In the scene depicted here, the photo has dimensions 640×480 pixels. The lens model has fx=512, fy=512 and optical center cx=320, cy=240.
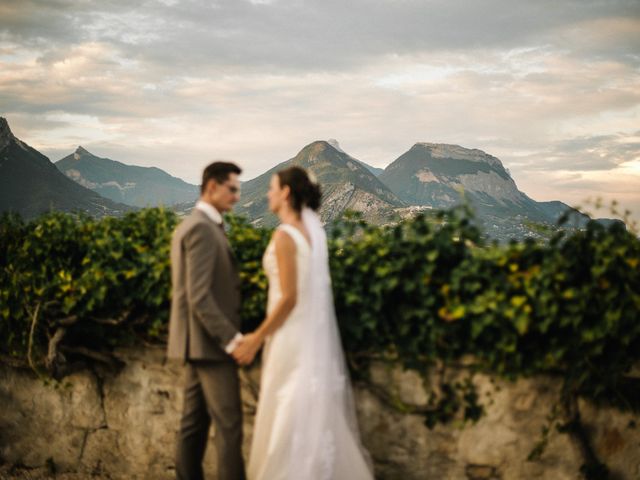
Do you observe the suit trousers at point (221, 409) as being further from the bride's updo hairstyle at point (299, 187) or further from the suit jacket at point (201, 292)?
the bride's updo hairstyle at point (299, 187)

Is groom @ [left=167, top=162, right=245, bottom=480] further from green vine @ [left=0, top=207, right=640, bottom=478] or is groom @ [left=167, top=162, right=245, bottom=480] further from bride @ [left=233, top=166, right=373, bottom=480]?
green vine @ [left=0, top=207, right=640, bottom=478]

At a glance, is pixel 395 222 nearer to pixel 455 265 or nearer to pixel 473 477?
pixel 455 265

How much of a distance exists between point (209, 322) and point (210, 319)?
0.07 feet

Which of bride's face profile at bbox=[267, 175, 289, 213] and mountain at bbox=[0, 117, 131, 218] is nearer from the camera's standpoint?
bride's face profile at bbox=[267, 175, 289, 213]

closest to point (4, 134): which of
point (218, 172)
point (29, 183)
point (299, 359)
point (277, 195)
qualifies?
point (29, 183)

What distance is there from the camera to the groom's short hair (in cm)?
353

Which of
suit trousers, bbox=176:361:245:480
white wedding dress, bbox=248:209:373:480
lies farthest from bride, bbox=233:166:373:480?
suit trousers, bbox=176:361:245:480

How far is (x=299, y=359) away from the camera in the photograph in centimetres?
338

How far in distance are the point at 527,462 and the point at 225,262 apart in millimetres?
2573

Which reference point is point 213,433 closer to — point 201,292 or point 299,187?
point 201,292

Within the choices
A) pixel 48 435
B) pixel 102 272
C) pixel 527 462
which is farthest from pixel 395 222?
pixel 48 435

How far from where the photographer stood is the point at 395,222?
3938mm

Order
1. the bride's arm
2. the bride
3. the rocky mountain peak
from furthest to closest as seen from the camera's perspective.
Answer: the rocky mountain peak, the bride, the bride's arm

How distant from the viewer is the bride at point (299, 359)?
3328mm
